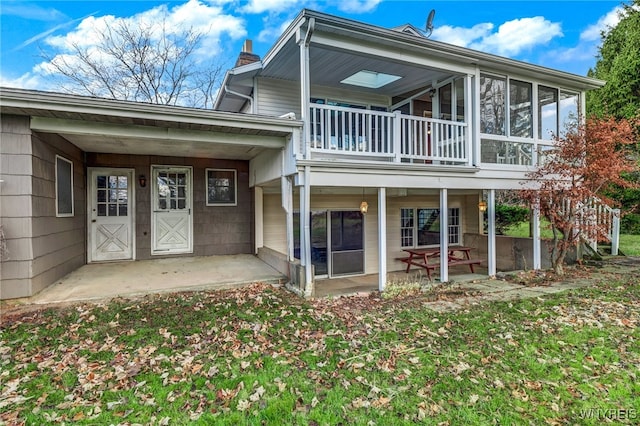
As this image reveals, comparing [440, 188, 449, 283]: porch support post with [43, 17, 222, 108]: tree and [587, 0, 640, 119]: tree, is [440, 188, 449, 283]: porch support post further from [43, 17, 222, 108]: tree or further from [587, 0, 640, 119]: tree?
[43, 17, 222, 108]: tree

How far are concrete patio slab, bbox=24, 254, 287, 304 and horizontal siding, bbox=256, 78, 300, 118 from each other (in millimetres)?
3778

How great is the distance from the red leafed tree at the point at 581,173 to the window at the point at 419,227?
296 cm

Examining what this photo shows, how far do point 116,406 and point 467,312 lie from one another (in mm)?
4663

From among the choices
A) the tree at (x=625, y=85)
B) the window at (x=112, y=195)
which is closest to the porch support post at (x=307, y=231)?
the window at (x=112, y=195)

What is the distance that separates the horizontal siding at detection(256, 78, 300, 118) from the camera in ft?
27.2

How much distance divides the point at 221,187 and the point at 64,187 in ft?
11.2

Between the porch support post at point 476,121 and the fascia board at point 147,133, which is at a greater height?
the porch support post at point 476,121

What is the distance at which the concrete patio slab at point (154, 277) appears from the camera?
5.45 metres

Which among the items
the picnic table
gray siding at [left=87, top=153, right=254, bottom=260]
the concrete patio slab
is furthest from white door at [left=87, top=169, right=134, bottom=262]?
the picnic table

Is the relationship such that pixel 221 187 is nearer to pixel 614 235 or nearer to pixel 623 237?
pixel 614 235

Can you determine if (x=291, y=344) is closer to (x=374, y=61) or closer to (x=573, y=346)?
(x=573, y=346)

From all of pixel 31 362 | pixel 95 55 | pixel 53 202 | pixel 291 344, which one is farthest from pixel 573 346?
pixel 95 55

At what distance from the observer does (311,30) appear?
18.4 ft

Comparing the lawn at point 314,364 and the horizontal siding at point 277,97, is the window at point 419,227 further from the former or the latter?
the lawn at point 314,364
